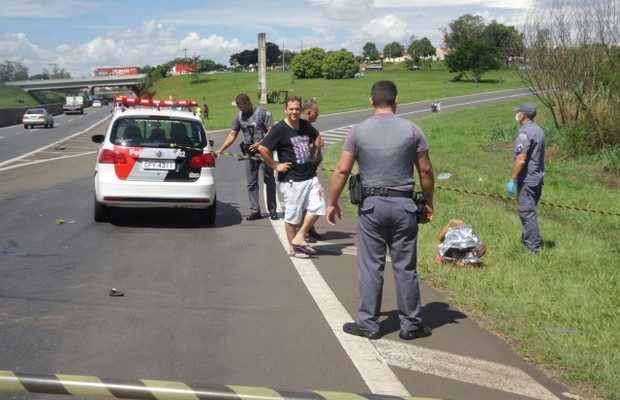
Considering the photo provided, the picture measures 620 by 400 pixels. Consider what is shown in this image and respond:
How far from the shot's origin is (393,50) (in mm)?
193625

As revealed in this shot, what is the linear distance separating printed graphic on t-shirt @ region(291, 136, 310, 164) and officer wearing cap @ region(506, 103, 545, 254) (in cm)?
243

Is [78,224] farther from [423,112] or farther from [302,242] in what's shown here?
[423,112]

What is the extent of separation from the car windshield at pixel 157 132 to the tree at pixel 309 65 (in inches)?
4485

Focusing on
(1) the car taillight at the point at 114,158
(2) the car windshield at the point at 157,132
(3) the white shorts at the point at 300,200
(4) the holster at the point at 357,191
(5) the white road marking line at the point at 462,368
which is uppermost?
(4) the holster at the point at 357,191

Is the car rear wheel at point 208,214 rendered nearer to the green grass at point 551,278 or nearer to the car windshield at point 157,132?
the car windshield at point 157,132

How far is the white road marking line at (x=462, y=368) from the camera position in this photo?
5527mm

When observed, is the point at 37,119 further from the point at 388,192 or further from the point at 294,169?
the point at 388,192

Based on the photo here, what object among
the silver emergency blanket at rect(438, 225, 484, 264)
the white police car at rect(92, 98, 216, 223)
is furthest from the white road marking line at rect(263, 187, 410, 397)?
the white police car at rect(92, 98, 216, 223)

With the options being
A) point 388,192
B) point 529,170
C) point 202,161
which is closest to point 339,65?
point 202,161

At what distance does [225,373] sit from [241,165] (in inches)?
748

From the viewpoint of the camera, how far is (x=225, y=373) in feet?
18.5

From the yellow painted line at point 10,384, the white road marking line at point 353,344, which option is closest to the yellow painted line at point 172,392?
the yellow painted line at point 10,384

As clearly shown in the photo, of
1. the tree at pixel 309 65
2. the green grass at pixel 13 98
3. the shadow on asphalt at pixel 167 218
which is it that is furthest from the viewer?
the tree at pixel 309 65

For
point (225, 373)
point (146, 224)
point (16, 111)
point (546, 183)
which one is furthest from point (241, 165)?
point (16, 111)
